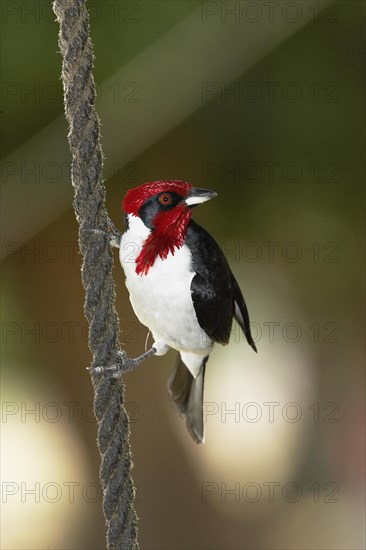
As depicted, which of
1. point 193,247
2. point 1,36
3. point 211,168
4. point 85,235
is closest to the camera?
point 85,235

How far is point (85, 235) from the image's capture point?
1.30 meters

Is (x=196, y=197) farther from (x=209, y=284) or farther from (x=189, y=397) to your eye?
(x=189, y=397)

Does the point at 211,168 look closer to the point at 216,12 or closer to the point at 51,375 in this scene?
the point at 216,12

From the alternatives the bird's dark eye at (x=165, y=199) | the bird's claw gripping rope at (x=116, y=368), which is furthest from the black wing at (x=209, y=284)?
the bird's claw gripping rope at (x=116, y=368)

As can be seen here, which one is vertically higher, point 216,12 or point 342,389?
point 216,12

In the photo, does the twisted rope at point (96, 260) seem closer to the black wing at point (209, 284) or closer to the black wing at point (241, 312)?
the black wing at point (209, 284)

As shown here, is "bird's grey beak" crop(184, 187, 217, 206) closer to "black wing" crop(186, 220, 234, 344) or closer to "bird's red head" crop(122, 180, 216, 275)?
"bird's red head" crop(122, 180, 216, 275)

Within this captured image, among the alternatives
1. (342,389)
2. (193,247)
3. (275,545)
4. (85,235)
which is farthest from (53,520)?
(85,235)

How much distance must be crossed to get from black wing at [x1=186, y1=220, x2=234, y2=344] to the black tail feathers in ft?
1.11

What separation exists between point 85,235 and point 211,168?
1.80 m

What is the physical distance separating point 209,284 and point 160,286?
0.32 ft

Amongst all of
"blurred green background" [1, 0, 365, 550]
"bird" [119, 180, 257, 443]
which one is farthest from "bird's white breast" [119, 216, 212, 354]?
"blurred green background" [1, 0, 365, 550]

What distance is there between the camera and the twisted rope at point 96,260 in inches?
48.9

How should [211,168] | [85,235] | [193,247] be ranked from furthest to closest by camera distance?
1. [211,168]
2. [193,247]
3. [85,235]
